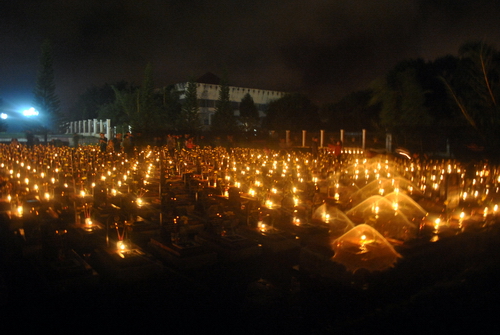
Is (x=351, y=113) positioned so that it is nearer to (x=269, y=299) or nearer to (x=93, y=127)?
(x=93, y=127)

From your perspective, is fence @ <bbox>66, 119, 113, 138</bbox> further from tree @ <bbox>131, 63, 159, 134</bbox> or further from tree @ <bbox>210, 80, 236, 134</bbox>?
tree @ <bbox>210, 80, 236, 134</bbox>

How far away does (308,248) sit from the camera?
7547mm

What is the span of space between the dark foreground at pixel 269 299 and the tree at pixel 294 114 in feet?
156

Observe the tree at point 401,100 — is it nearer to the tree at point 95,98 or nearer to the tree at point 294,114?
the tree at point 294,114

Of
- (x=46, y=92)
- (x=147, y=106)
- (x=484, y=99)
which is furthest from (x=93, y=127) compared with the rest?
(x=484, y=99)

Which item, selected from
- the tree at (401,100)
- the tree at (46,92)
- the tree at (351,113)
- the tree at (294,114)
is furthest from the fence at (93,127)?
the tree at (401,100)

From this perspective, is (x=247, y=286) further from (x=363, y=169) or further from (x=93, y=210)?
(x=363, y=169)

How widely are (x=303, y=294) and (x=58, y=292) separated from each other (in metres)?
3.52

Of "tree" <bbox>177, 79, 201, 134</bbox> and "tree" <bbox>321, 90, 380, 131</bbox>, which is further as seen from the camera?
"tree" <bbox>321, 90, 380, 131</bbox>

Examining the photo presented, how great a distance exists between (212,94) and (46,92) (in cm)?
2637

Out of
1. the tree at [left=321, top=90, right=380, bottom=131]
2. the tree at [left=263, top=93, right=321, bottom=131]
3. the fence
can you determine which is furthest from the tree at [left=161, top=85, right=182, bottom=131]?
the tree at [left=321, top=90, right=380, bottom=131]

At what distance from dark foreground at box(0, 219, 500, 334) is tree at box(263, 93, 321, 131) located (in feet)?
156

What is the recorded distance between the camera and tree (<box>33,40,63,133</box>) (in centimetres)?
5462

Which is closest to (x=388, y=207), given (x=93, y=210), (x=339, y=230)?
(x=339, y=230)
